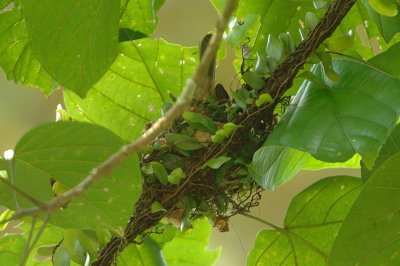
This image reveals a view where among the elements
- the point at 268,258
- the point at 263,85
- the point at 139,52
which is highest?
the point at 139,52

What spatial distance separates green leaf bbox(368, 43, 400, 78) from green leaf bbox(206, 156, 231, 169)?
0.53 feet

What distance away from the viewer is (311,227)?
0.80 meters

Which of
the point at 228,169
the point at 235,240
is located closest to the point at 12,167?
Answer: the point at 228,169

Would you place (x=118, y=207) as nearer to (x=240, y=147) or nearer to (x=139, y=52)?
(x=240, y=147)

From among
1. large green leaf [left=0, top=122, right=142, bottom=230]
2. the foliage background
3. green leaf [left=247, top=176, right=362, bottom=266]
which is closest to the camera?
large green leaf [left=0, top=122, right=142, bottom=230]

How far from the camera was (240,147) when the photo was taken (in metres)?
0.66

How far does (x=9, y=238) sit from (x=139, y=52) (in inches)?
10.3

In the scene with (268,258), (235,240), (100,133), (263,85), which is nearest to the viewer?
(100,133)

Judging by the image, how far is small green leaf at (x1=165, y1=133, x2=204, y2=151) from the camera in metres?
0.67

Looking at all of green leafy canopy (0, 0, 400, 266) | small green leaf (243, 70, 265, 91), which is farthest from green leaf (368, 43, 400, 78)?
small green leaf (243, 70, 265, 91)

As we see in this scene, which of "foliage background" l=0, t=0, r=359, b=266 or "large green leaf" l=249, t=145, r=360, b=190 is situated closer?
"large green leaf" l=249, t=145, r=360, b=190

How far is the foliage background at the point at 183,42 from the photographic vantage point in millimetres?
1753

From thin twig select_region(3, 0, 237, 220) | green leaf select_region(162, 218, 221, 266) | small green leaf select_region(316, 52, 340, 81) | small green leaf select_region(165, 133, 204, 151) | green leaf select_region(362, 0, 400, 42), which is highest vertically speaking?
green leaf select_region(362, 0, 400, 42)

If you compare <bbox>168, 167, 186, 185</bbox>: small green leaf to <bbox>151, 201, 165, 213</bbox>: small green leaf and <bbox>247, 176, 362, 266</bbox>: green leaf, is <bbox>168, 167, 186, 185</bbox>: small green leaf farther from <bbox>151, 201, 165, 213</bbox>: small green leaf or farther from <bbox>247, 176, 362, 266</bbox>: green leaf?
<bbox>247, 176, 362, 266</bbox>: green leaf
